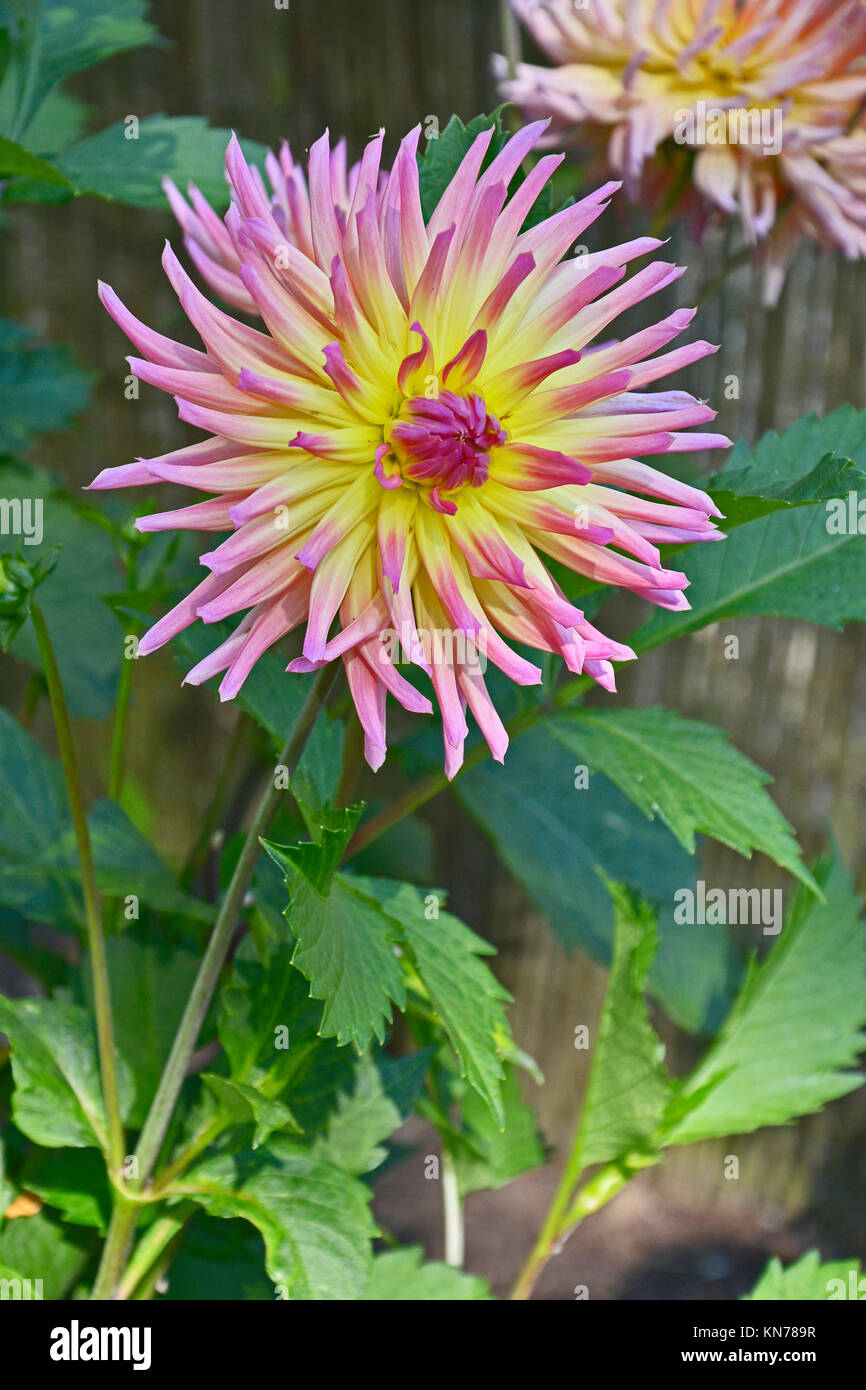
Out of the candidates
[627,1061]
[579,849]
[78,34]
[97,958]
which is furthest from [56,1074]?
[78,34]

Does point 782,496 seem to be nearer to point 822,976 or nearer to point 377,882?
point 377,882

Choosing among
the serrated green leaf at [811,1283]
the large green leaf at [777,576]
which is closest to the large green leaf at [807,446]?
the large green leaf at [777,576]

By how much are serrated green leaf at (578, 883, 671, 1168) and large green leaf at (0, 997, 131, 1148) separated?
0.91 feet

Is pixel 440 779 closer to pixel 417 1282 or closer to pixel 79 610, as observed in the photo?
pixel 417 1282

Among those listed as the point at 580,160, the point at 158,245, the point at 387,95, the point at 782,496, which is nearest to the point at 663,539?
the point at 782,496

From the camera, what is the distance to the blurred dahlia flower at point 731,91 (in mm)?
664

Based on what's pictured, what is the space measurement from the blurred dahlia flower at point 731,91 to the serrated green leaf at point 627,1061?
1.38 feet

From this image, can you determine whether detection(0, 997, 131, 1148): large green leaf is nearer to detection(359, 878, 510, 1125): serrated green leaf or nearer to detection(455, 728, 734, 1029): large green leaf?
detection(359, 878, 510, 1125): serrated green leaf

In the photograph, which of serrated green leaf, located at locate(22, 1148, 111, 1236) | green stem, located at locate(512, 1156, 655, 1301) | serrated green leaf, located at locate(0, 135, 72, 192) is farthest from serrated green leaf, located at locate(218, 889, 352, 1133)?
serrated green leaf, located at locate(0, 135, 72, 192)

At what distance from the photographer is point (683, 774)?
54cm

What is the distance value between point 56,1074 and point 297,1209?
135 millimetres

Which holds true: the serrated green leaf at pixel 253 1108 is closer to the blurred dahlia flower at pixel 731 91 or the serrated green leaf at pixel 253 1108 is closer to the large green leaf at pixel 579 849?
the large green leaf at pixel 579 849

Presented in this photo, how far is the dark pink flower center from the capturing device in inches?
15.3
